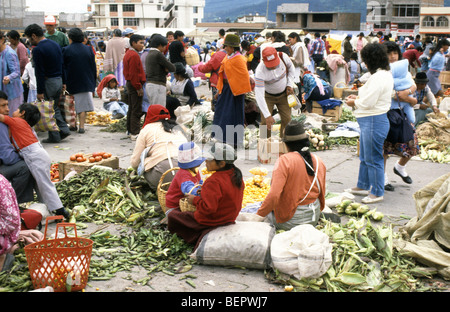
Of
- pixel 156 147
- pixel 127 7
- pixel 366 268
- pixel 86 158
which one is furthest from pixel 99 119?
pixel 127 7

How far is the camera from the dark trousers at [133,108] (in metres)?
9.71

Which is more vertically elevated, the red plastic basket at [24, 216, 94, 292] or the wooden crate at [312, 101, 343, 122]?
the wooden crate at [312, 101, 343, 122]

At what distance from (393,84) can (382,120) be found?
59 cm

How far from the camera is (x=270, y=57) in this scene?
27.2 feet

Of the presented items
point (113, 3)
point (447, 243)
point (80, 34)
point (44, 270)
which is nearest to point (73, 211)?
point (44, 270)

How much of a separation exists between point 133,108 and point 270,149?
3150mm

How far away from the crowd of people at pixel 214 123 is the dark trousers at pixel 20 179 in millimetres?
12

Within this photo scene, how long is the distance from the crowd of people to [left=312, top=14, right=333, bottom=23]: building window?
7479cm

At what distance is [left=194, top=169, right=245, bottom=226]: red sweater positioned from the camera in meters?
4.57

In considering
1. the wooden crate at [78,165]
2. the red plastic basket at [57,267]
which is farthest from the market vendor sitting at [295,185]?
the wooden crate at [78,165]

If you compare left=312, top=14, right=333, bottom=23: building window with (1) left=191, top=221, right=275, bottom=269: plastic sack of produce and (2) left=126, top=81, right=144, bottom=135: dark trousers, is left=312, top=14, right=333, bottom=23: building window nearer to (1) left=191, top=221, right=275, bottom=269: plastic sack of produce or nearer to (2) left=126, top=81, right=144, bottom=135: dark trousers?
(2) left=126, top=81, right=144, bottom=135: dark trousers

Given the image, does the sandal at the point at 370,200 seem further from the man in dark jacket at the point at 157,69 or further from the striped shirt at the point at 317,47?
the striped shirt at the point at 317,47

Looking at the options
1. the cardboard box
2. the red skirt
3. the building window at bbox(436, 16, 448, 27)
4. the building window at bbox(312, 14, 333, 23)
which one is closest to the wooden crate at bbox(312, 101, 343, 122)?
the cardboard box

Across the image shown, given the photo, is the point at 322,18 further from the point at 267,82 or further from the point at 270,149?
the point at 270,149
